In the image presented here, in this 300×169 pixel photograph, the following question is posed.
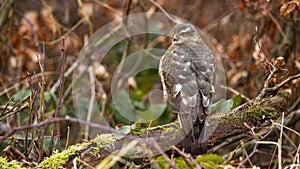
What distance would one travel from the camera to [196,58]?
11.5ft

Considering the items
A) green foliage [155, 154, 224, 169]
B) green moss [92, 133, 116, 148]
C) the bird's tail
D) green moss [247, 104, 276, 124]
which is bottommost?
green foliage [155, 154, 224, 169]

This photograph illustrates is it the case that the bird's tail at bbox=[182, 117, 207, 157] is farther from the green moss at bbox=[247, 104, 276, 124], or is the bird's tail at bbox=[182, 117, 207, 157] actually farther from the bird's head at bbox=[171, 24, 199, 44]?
the bird's head at bbox=[171, 24, 199, 44]

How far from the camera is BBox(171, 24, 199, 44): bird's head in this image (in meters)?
3.77

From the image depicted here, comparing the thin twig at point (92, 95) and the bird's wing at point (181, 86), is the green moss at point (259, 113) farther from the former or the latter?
the thin twig at point (92, 95)

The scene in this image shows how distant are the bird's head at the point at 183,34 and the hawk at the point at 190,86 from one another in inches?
0.5

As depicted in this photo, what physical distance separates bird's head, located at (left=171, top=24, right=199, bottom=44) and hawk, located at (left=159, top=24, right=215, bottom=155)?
0.5 inches

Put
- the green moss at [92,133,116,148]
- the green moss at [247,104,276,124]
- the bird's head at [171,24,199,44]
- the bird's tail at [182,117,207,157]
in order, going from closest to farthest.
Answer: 1. the green moss at [92,133,116,148]
2. the bird's tail at [182,117,207,157]
3. the green moss at [247,104,276,124]
4. the bird's head at [171,24,199,44]

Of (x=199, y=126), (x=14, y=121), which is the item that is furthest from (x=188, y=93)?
(x=14, y=121)

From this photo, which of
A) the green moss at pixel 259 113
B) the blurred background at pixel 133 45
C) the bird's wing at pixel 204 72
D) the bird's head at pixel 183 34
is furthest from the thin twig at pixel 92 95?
the green moss at pixel 259 113

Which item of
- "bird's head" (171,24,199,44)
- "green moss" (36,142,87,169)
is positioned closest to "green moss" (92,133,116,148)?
"green moss" (36,142,87,169)

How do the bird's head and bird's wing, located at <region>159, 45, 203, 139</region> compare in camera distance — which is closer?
bird's wing, located at <region>159, 45, 203, 139</region>

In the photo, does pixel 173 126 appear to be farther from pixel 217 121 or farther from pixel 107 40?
pixel 107 40

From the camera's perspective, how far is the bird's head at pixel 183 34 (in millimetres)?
3768

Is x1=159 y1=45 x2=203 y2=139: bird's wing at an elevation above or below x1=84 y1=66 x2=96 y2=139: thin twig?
above
